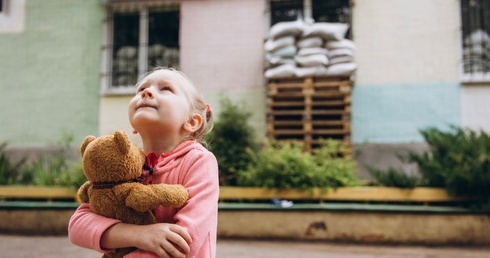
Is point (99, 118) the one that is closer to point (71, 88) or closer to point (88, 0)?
point (71, 88)

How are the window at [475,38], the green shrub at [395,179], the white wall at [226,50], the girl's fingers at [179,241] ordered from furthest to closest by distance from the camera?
the white wall at [226,50] < the window at [475,38] < the green shrub at [395,179] < the girl's fingers at [179,241]

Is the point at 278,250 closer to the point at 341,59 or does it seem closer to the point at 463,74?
the point at 341,59

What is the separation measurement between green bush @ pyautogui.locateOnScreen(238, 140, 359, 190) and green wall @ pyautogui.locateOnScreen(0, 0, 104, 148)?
360 cm

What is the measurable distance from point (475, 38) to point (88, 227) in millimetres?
7309

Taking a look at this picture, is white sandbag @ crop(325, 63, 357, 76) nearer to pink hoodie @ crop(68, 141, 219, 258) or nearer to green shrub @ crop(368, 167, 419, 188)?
green shrub @ crop(368, 167, 419, 188)

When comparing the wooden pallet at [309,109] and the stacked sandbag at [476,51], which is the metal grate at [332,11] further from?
the stacked sandbag at [476,51]

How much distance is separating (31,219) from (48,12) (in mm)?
4187

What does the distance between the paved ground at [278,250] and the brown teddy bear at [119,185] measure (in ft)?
11.4

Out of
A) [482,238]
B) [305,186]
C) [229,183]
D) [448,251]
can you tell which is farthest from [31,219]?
[482,238]

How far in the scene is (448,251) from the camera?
4.96 metres

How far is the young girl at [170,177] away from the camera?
47.4 inches

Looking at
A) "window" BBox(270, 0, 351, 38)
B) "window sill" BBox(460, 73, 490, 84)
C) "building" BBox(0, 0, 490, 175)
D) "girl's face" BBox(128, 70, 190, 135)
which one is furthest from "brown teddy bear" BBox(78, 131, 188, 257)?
"window sill" BBox(460, 73, 490, 84)

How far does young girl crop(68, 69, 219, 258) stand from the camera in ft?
3.95

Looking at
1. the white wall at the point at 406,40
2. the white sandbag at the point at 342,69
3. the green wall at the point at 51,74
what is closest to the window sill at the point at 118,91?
the green wall at the point at 51,74
